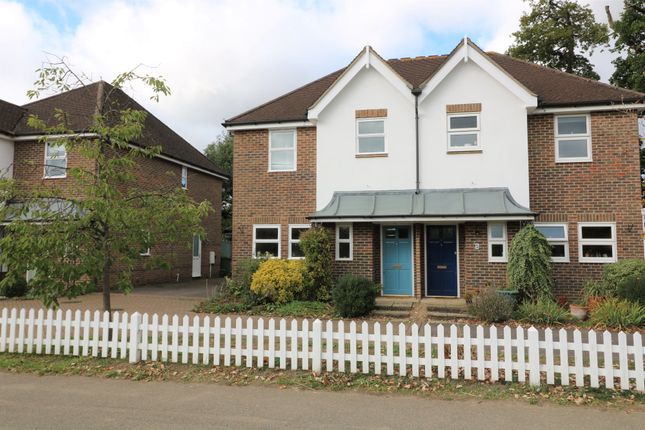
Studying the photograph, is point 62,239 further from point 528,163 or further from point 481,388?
point 528,163

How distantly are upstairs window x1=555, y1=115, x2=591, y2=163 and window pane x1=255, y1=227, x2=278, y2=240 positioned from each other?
29.0 ft

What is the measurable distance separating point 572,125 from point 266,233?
32.5ft

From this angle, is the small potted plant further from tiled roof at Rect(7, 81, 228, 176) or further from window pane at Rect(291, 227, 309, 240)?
tiled roof at Rect(7, 81, 228, 176)

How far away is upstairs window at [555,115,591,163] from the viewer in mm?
13359

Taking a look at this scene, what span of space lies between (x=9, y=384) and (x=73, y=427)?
230 cm

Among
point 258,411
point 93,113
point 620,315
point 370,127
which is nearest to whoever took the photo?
point 258,411

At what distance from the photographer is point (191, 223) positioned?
838 cm

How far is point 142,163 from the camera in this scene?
1872 centimetres

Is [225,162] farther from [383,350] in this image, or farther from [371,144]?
[383,350]

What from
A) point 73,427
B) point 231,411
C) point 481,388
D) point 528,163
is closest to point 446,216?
point 528,163

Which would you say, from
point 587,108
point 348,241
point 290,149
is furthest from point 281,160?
point 587,108

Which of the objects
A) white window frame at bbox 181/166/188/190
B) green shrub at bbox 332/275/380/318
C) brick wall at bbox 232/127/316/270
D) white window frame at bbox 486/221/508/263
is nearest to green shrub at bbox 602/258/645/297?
white window frame at bbox 486/221/508/263

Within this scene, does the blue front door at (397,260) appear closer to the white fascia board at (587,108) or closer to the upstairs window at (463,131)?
the upstairs window at (463,131)

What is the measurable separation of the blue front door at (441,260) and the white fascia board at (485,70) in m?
4.09
